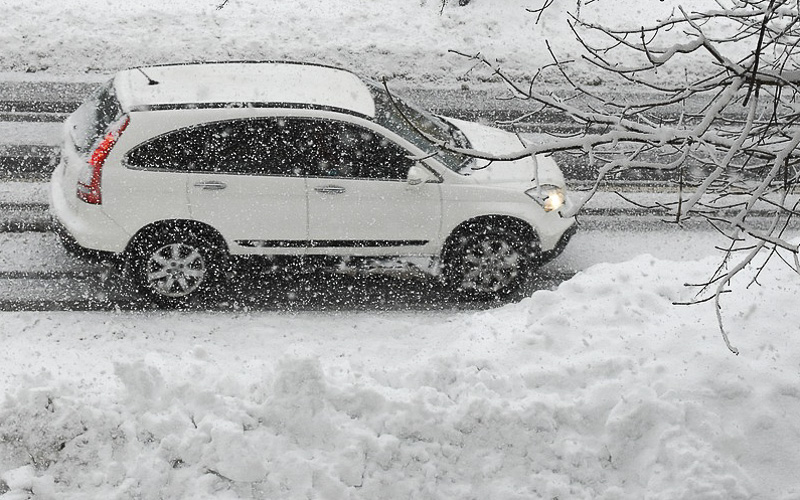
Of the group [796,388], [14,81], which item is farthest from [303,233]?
[14,81]

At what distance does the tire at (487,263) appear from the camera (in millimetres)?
8117

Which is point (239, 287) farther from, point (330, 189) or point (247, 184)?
point (330, 189)

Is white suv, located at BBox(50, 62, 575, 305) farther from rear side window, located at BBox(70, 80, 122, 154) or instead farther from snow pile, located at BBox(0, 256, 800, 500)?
snow pile, located at BBox(0, 256, 800, 500)

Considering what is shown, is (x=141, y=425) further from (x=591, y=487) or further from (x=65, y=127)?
(x=65, y=127)

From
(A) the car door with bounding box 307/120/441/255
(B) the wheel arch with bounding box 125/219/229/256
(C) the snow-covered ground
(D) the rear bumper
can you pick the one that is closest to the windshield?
(A) the car door with bounding box 307/120/441/255

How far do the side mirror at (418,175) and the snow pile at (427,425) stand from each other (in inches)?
71.8

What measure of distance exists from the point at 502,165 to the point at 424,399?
3.28m

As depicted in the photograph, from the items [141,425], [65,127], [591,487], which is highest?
[65,127]

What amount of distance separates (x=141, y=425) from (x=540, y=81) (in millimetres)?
11178

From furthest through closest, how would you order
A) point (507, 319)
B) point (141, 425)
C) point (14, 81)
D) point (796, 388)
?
point (14, 81), point (507, 319), point (796, 388), point (141, 425)

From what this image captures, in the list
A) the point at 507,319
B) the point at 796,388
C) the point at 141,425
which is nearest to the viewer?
the point at 141,425

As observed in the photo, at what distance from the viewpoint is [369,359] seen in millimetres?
6879

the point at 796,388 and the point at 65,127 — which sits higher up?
the point at 65,127

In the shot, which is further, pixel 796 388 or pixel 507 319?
pixel 507 319
